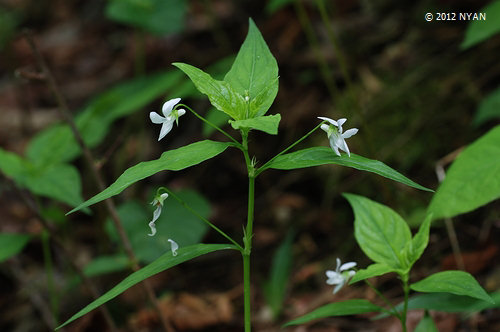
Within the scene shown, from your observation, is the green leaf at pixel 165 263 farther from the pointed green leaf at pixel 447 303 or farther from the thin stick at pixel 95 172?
the thin stick at pixel 95 172

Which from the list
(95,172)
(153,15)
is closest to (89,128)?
(95,172)

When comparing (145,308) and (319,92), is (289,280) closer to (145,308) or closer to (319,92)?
(145,308)

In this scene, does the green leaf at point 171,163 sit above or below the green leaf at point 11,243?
above

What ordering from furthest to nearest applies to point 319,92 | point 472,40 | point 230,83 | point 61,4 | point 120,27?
point 61,4 < point 120,27 < point 319,92 < point 472,40 < point 230,83

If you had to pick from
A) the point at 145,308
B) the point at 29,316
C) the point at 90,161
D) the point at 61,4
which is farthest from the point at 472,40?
the point at 61,4

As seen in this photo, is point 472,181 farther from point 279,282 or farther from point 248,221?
point 279,282

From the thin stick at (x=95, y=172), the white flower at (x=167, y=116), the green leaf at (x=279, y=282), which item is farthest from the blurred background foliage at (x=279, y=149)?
the white flower at (x=167, y=116)

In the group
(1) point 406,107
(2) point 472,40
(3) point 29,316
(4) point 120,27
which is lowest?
(3) point 29,316
